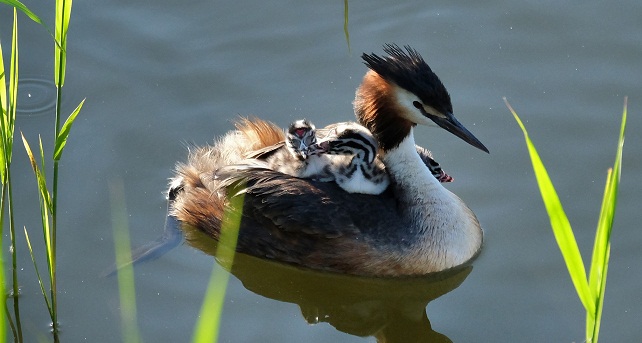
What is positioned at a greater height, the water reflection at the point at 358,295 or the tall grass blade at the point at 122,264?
the tall grass blade at the point at 122,264

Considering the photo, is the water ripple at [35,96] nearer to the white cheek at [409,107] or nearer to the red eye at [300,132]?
the red eye at [300,132]

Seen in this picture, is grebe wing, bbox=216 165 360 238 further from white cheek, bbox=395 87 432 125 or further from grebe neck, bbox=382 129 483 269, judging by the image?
white cheek, bbox=395 87 432 125

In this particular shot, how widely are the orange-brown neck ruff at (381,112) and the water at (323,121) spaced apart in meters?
0.67

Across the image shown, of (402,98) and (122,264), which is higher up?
(402,98)

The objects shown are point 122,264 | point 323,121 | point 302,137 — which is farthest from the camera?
point 323,121

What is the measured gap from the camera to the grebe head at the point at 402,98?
5.38 m

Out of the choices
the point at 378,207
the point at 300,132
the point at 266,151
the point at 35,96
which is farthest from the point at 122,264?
the point at 35,96

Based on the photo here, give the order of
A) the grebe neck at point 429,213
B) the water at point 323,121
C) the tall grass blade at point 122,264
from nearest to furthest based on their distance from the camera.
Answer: the tall grass blade at point 122,264 → the water at point 323,121 → the grebe neck at point 429,213

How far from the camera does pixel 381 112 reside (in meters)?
5.53

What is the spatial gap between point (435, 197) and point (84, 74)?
2.58 meters

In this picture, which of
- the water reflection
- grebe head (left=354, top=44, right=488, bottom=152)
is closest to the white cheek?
grebe head (left=354, top=44, right=488, bottom=152)

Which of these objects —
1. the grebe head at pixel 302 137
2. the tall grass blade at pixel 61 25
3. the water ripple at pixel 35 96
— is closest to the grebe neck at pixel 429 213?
the grebe head at pixel 302 137

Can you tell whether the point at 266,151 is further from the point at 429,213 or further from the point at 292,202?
the point at 429,213

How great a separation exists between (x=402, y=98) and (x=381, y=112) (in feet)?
0.53
